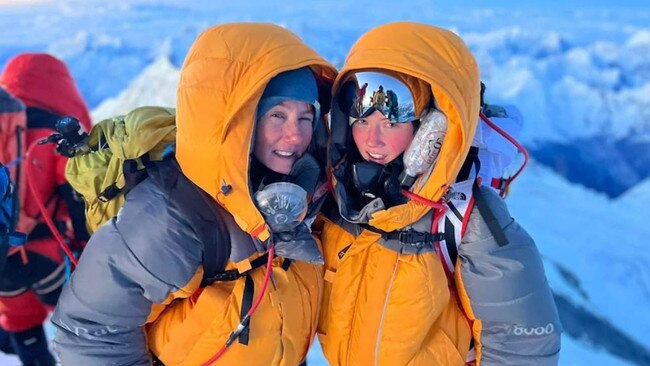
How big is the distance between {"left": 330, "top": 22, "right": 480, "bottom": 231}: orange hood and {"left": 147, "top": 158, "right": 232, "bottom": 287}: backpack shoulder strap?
0.45 metres

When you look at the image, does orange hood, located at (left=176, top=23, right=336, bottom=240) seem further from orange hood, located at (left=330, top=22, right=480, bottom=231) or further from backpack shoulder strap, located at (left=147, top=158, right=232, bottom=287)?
orange hood, located at (left=330, top=22, right=480, bottom=231)

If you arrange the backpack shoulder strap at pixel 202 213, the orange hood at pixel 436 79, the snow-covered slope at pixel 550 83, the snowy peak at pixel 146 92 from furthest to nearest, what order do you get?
the snowy peak at pixel 146 92
the snow-covered slope at pixel 550 83
the orange hood at pixel 436 79
the backpack shoulder strap at pixel 202 213

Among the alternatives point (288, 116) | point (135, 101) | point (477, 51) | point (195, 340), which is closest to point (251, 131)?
point (288, 116)

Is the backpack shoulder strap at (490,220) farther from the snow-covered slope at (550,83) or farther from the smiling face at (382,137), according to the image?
the snow-covered slope at (550,83)

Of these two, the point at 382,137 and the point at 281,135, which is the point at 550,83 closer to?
the point at 382,137

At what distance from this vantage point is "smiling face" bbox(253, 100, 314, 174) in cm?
159

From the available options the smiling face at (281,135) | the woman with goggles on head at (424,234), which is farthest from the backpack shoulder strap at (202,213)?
the woman with goggles on head at (424,234)

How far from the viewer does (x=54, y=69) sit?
110 inches

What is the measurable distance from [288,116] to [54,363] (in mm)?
2092

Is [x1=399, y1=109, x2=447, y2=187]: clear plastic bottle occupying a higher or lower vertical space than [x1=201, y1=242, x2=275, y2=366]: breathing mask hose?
higher

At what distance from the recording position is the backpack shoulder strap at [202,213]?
1.46 m

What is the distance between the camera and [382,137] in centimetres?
167

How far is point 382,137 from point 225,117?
50 cm

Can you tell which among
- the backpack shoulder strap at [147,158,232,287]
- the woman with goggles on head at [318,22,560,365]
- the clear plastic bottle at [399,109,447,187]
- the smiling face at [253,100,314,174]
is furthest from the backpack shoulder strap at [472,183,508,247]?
the backpack shoulder strap at [147,158,232,287]
